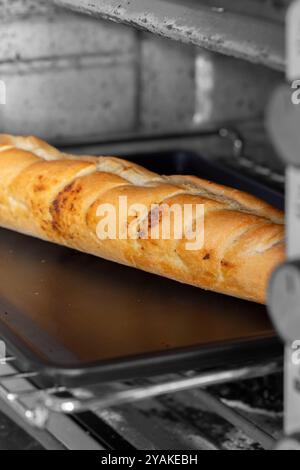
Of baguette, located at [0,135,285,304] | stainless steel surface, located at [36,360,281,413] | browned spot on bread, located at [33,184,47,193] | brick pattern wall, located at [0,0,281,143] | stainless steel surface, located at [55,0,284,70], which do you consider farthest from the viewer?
brick pattern wall, located at [0,0,281,143]

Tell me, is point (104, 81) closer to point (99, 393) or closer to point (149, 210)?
point (149, 210)

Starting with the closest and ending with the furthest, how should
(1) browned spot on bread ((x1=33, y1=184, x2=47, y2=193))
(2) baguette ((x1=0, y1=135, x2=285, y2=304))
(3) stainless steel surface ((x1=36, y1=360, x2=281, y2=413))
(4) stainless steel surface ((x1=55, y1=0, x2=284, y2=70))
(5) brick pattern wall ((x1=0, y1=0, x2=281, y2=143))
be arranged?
(4) stainless steel surface ((x1=55, y1=0, x2=284, y2=70))
(3) stainless steel surface ((x1=36, y1=360, x2=281, y2=413))
(2) baguette ((x1=0, y1=135, x2=285, y2=304))
(1) browned spot on bread ((x1=33, y1=184, x2=47, y2=193))
(5) brick pattern wall ((x1=0, y1=0, x2=281, y2=143))

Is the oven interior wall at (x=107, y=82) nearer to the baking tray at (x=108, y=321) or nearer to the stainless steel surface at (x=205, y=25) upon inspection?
the baking tray at (x=108, y=321)

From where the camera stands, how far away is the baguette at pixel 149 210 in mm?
1329

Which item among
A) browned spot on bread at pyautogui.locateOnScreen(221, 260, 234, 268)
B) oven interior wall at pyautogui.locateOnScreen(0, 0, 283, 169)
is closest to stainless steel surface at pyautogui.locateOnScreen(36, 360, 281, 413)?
browned spot on bread at pyautogui.locateOnScreen(221, 260, 234, 268)

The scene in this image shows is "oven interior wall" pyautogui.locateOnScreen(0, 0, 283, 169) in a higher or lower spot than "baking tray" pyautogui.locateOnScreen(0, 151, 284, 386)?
higher

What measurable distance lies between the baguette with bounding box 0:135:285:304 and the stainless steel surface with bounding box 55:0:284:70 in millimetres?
320

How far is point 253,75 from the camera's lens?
241cm

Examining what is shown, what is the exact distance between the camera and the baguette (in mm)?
1329

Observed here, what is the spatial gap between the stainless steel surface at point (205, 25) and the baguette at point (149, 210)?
12.6 inches

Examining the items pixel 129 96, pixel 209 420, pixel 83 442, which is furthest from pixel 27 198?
pixel 129 96

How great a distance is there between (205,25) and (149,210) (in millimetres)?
445

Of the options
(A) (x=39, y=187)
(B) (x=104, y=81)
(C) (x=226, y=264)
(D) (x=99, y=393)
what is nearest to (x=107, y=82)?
(B) (x=104, y=81)

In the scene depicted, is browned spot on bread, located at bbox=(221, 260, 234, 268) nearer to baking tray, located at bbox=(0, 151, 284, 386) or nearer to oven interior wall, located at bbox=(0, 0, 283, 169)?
baking tray, located at bbox=(0, 151, 284, 386)
